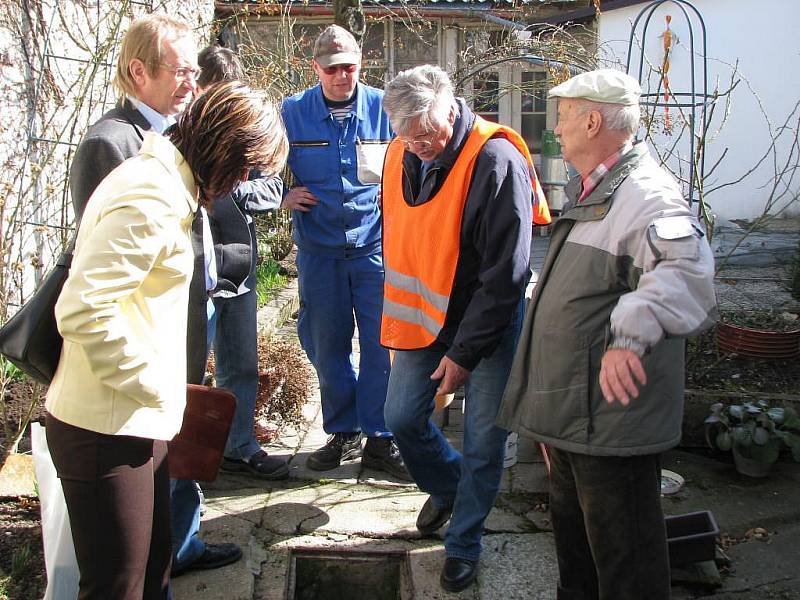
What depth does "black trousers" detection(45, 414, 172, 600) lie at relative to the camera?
80.5 inches

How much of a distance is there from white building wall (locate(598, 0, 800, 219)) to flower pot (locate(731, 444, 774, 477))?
835cm

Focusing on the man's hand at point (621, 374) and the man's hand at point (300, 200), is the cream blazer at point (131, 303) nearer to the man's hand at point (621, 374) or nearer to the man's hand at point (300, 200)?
the man's hand at point (621, 374)

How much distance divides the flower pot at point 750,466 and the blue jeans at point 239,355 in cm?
230

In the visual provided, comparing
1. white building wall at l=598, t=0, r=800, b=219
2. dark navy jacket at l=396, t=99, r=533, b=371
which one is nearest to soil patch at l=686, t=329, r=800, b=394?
dark navy jacket at l=396, t=99, r=533, b=371

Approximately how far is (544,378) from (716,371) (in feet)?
9.44

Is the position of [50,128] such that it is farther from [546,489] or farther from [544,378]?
[544,378]

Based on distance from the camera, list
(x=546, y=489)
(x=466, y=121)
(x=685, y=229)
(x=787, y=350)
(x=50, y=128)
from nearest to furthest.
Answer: (x=685, y=229)
(x=466, y=121)
(x=546, y=489)
(x=787, y=350)
(x=50, y=128)

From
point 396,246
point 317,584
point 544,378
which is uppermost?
point 396,246

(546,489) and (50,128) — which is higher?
(50,128)

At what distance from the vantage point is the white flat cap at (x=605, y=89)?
7.57 feet

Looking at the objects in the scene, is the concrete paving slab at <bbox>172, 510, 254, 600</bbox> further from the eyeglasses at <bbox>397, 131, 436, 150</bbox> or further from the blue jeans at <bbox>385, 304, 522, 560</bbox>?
the eyeglasses at <bbox>397, 131, 436, 150</bbox>

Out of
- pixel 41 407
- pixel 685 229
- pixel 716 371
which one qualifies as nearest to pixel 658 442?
pixel 685 229

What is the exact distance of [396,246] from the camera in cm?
312

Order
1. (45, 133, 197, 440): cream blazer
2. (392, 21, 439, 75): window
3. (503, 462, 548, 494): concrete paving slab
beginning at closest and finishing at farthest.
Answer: (45, 133, 197, 440): cream blazer < (503, 462, 548, 494): concrete paving slab < (392, 21, 439, 75): window
